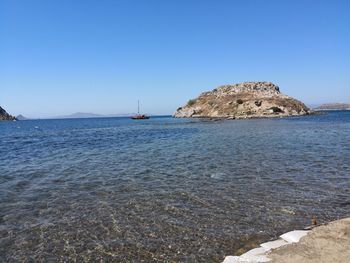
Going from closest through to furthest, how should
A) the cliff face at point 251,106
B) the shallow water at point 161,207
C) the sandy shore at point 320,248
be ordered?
the sandy shore at point 320,248, the shallow water at point 161,207, the cliff face at point 251,106

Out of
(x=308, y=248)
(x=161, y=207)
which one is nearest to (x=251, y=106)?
(x=161, y=207)

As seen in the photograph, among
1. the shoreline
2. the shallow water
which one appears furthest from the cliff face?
the shoreline

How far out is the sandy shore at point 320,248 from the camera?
838cm

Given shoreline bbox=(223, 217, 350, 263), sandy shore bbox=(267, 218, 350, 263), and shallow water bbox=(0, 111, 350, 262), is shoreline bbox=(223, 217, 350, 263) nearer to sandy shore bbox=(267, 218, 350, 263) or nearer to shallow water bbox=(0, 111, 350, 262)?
sandy shore bbox=(267, 218, 350, 263)

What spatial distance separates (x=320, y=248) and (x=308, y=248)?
331 mm

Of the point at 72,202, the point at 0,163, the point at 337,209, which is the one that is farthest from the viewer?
the point at 0,163

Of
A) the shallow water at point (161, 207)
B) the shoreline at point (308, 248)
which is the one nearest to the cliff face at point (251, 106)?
the shallow water at point (161, 207)

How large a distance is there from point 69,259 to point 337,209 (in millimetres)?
11846

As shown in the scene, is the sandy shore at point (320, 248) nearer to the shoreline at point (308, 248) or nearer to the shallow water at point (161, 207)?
the shoreline at point (308, 248)

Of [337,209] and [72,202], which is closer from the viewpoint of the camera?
[337,209]

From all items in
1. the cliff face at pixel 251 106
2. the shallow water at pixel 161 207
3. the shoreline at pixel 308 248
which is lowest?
the shallow water at pixel 161 207

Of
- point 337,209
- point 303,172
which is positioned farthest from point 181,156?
point 337,209

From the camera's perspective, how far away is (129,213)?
14.5m

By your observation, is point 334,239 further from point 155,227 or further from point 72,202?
point 72,202
